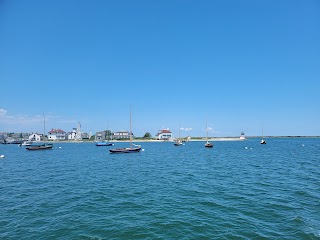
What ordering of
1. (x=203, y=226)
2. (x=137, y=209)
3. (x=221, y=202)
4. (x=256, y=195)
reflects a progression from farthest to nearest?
(x=256, y=195) < (x=221, y=202) < (x=137, y=209) < (x=203, y=226)

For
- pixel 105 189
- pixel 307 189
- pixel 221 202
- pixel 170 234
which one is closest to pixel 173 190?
pixel 221 202

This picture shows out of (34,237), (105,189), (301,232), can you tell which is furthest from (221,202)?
(34,237)

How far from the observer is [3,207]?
16500mm

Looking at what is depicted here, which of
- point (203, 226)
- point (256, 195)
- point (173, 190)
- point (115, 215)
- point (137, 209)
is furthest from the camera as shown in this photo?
point (173, 190)

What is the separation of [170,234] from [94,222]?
5.16m

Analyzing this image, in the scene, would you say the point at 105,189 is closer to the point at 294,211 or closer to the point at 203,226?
the point at 203,226

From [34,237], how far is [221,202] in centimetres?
1341

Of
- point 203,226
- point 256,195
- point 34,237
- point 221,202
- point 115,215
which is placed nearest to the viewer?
point 34,237

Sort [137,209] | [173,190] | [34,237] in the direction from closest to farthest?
1. [34,237]
2. [137,209]
3. [173,190]

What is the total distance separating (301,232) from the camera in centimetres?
1168

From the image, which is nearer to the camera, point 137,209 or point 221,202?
point 137,209

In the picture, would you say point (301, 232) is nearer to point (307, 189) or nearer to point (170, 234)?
point (170, 234)

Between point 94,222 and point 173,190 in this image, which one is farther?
point 173,190

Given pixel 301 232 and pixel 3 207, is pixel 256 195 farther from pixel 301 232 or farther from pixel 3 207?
pixel 3 207
